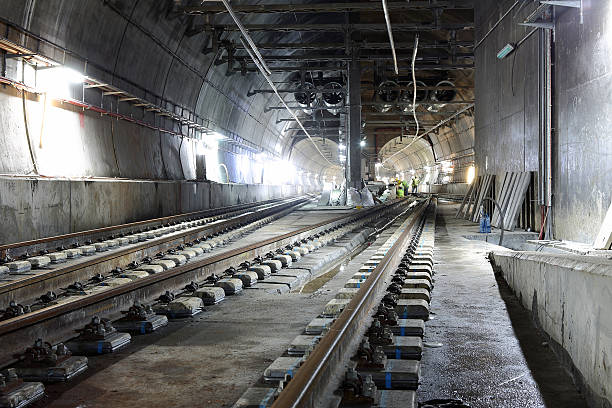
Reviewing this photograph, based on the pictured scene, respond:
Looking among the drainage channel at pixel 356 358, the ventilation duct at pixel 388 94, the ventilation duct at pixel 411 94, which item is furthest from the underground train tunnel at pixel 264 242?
the ventilation duct at pixel 411 94

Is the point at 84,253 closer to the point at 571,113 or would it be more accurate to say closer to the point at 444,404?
the point at 444,404

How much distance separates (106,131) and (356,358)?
42.9ft

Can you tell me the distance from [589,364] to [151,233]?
9871 millimetres

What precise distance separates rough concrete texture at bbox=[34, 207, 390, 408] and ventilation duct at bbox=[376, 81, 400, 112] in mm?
25478

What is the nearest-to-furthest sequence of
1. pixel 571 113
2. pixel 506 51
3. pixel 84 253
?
1. pixel 84 253
2. pixel 571 113
3. pixel 506 51

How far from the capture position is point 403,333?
4.24m

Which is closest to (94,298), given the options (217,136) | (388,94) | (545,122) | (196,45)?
(545,122)

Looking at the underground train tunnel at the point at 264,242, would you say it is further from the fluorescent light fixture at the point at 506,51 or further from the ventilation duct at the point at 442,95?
the ventilation duct at the point at 442,95

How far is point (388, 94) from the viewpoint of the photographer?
31047 millimetres

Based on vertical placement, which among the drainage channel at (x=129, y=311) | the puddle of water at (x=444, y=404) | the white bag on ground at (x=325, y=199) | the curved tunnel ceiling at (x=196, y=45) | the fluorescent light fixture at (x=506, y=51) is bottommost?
the puddle of water at (x=444, y=404)

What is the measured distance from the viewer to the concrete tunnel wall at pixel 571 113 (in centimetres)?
904

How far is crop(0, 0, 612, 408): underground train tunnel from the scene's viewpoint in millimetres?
3420

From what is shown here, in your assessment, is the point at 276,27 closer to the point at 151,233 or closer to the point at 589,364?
the point at 151,233

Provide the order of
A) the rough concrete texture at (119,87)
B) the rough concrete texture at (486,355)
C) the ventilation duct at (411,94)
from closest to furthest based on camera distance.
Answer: the rough concrete texture at (486,355) < the rough concrete texture at (119,87) < the ventilation duct at (411,94)
